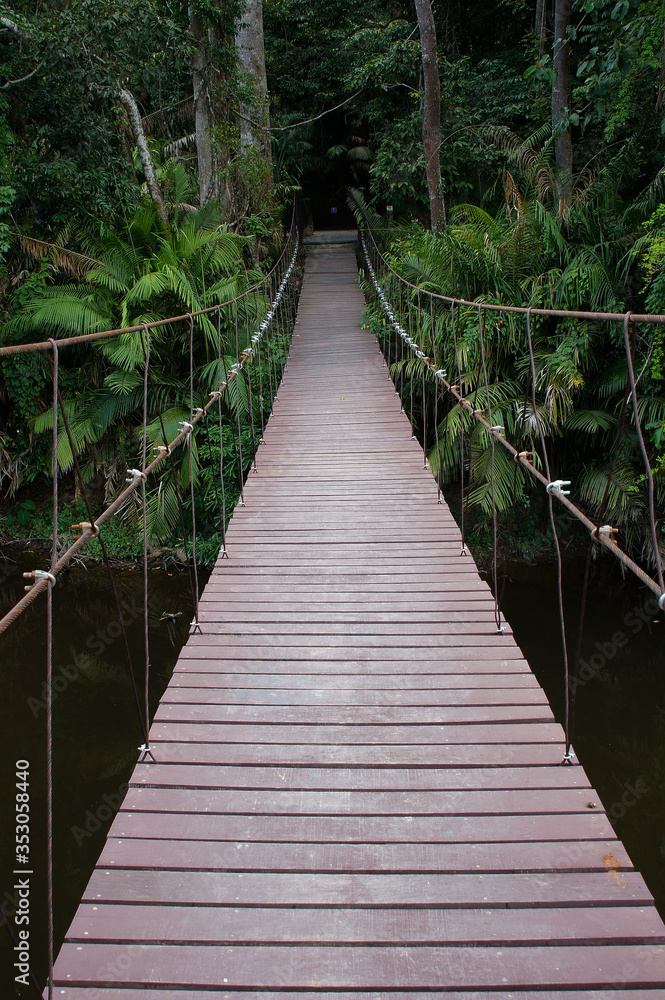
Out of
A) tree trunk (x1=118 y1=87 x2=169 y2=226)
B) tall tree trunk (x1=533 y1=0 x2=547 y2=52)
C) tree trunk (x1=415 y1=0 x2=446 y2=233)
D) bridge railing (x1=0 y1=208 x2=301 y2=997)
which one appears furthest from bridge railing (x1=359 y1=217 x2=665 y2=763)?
tall tree trunk (x1=533 y1=0 x2=547 y2=52)

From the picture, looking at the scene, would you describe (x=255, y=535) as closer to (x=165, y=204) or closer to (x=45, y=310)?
(x=45, y=310)

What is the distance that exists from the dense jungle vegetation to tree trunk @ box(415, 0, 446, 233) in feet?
0.09

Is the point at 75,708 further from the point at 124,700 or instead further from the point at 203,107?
the point at 203,107

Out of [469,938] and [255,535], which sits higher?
[255,535]

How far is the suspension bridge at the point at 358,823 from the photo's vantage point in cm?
155

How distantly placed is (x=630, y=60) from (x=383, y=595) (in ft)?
17.7

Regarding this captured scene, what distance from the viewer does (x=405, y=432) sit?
540 cm

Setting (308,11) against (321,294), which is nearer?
(321,294)

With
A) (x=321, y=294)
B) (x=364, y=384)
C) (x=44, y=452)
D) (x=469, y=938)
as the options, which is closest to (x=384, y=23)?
(x=321, y=294)

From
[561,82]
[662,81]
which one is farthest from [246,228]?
[662,81]

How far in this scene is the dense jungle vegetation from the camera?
18.4 feet

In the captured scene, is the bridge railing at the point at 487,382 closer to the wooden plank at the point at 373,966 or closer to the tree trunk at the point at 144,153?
the wooden plank at the point at 373,966

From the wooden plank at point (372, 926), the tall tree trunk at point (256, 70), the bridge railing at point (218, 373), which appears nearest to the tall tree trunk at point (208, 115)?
the tall tree trunk at point (256, 70)

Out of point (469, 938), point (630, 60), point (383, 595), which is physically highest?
point (630, 60)
